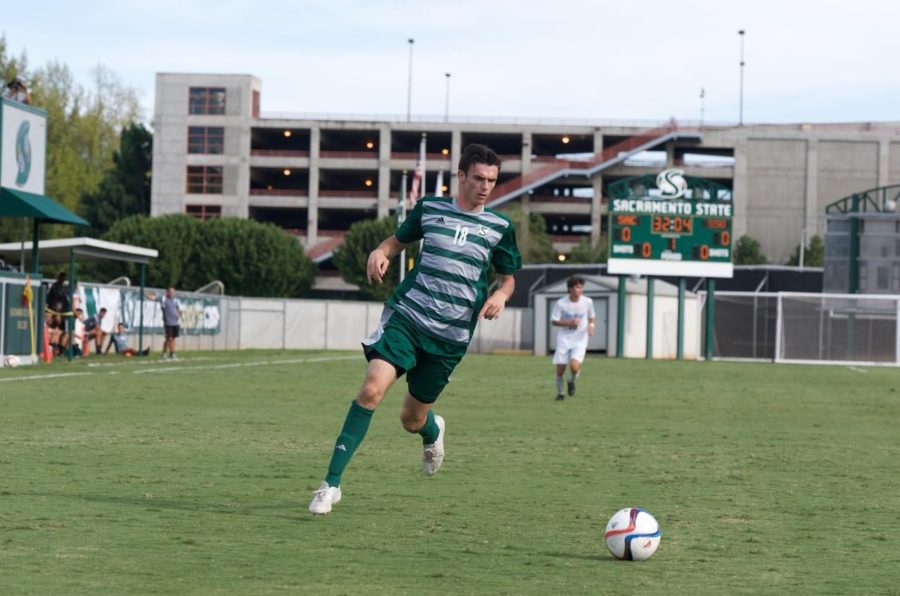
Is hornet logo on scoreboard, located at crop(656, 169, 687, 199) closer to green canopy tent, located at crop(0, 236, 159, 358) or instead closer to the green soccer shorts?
green canopy tent, located at crop(0, 236, 159, 358)

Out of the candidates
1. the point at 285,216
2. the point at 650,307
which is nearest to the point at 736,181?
the point at 285,216

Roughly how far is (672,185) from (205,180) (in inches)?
2337

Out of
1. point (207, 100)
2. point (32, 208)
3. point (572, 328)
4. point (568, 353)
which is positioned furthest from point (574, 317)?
point (207, 100)

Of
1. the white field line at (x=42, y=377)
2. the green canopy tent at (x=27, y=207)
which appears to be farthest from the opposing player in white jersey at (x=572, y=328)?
the green canopy tent at (x=27, y=207)

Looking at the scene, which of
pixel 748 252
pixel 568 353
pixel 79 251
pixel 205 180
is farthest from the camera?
pixel 205 180

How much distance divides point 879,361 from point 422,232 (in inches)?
1834

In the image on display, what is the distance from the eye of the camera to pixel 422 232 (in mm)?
8992

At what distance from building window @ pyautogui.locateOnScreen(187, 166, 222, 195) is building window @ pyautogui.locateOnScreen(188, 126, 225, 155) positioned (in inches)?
50.7

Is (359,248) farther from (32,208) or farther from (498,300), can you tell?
(498,300)

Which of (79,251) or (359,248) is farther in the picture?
(359,248)

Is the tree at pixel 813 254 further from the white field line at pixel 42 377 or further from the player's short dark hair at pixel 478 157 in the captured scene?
the player's short dark hair at pixel 478 157

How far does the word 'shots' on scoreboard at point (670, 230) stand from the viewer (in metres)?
52.2

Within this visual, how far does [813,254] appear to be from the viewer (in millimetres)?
92812

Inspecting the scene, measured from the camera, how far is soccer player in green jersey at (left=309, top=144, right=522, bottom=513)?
867 centimetres
